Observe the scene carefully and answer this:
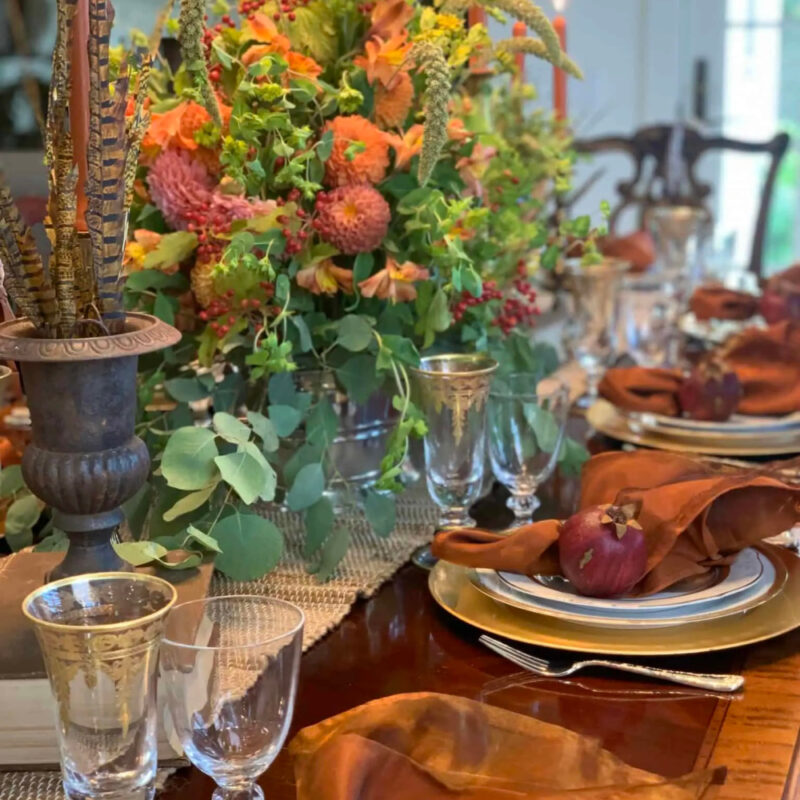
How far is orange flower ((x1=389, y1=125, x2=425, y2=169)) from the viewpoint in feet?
3.30

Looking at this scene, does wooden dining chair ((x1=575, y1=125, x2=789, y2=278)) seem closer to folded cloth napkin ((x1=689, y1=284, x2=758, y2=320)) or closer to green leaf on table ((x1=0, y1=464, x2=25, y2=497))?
folded cloth napkin ((x1=689, y1=284, x2=758, y2=320))

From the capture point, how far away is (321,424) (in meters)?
1.01

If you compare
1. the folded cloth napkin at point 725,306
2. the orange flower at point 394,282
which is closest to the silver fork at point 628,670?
the orange flower at point 394,282

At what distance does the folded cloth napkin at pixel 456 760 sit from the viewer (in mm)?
587

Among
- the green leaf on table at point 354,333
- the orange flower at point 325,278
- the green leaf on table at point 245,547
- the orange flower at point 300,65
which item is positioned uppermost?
the orange flower at point 300,65

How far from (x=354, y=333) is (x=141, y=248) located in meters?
0.20

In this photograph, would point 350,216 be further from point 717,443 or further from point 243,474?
point 717,443

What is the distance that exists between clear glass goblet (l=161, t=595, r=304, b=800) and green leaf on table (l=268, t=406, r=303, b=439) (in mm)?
356

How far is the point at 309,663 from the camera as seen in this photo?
809 mm

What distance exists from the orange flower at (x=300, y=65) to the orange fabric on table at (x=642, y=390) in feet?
1.99

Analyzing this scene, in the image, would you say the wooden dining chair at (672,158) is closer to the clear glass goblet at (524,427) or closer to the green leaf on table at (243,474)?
the clear glass goblet at (524,427)

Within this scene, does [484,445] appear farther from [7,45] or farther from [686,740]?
[7,45]

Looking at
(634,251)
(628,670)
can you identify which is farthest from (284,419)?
(634,251)

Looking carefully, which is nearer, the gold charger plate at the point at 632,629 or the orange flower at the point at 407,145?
the gold charger plate at the point at 632,629
